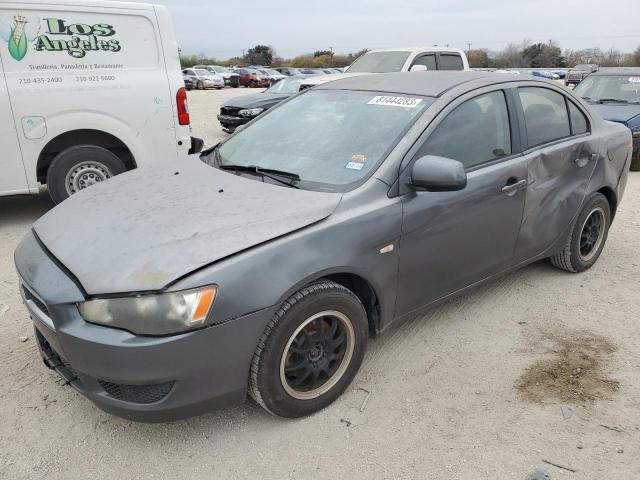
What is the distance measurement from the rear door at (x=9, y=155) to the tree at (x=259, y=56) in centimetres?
8422

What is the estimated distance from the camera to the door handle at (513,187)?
11.2 feet

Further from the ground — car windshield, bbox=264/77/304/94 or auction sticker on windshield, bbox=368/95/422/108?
auction sticker on windshield, bbox=368/95/422/108

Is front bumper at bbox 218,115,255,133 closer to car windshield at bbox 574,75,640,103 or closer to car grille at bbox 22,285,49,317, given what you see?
car windshield at bbox 574,75,640,103

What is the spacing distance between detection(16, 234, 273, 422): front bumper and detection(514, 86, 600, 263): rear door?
2.25 metres

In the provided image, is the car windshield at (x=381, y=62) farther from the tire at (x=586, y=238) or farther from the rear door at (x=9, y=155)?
the rear door at (x=9, y=155)

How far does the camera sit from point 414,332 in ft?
11.8

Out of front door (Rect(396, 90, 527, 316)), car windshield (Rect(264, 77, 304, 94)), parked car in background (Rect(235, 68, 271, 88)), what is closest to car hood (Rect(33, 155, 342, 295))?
front door (Rect(396, 90, 527, 316))

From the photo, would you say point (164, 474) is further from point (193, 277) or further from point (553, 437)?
point (553, 437)

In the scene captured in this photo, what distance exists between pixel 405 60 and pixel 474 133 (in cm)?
728

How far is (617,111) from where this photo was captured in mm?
8953

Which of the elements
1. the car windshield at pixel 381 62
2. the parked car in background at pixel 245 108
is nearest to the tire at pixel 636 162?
the car windshield at pixel 381 62

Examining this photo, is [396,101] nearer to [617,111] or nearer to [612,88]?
[617,111]

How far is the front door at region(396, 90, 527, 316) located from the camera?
3010mm

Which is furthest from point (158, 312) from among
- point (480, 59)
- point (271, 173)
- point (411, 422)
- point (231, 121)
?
point (480, 59)
